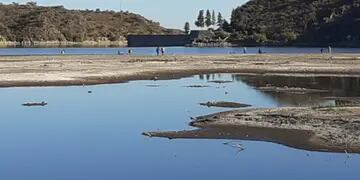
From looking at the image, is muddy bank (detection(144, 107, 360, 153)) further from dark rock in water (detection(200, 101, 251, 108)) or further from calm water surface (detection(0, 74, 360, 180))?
dark rock in water (detection(200, 101, 251, 108))

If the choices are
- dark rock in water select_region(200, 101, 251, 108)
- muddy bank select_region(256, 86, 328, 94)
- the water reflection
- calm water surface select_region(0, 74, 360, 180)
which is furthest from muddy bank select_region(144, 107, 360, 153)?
muddy bank select_region(256, 86, 328, 94)

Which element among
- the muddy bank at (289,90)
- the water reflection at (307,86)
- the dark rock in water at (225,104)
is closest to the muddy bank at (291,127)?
the dark rock in water at (225,104)

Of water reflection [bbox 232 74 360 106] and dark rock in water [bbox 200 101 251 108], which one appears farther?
water reflection [bbox 232 74 360 106]

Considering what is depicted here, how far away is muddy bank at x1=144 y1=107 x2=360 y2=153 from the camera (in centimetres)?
1908

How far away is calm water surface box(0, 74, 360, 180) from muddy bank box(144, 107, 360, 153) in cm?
73

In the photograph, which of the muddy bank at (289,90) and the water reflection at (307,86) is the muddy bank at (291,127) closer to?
the water reflection at (307,86)

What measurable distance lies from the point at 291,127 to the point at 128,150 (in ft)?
18.6

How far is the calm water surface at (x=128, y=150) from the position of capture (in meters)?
15.7

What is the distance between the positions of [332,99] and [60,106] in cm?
1249

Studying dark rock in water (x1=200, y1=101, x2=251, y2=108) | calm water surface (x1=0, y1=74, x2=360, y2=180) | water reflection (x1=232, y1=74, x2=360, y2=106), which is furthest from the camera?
water reflection (x1=232, y1=74, x2=360, y2=106)

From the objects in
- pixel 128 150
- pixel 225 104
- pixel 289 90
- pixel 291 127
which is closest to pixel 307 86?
pixel 289 90

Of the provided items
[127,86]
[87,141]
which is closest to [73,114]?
[87,141]

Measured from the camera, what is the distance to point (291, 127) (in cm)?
2161

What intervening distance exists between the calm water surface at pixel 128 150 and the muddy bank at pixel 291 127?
733 mm
